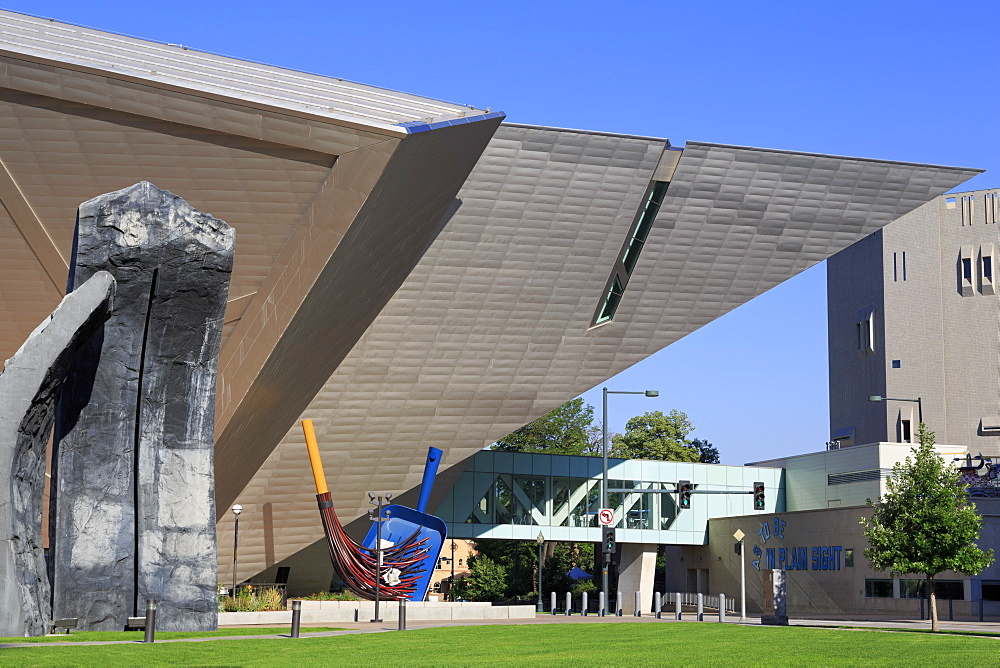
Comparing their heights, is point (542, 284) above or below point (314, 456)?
above

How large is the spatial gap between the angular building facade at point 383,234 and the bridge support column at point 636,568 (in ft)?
57.3

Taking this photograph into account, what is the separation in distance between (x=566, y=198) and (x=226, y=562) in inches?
572

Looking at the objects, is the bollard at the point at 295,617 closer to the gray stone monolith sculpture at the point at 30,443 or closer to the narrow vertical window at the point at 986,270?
the gray stone monolith sculpture at the point at 30,443

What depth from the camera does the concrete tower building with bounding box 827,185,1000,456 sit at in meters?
67.4

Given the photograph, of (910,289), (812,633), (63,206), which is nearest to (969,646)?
(812,633)

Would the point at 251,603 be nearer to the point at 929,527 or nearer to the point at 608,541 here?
the point at 608,541

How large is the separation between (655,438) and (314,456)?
2325 inches

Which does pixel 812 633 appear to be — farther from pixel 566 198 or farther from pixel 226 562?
pixel 226 562

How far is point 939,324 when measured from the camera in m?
68.3

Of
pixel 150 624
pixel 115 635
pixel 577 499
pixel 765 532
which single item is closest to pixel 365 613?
pixel 115 635

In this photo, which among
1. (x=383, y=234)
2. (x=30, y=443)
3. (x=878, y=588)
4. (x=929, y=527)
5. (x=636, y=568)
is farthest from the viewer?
(x=636, y=568)

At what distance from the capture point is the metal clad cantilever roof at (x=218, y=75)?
68.5ft

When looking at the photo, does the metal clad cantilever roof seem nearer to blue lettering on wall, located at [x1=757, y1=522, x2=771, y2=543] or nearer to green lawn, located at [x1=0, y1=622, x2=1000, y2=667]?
green lawn, located at [x1=0, y1=622, x2=1000, y2=667]

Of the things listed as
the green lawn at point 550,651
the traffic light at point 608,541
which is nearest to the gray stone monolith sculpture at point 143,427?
the green lawn at point 550,651
